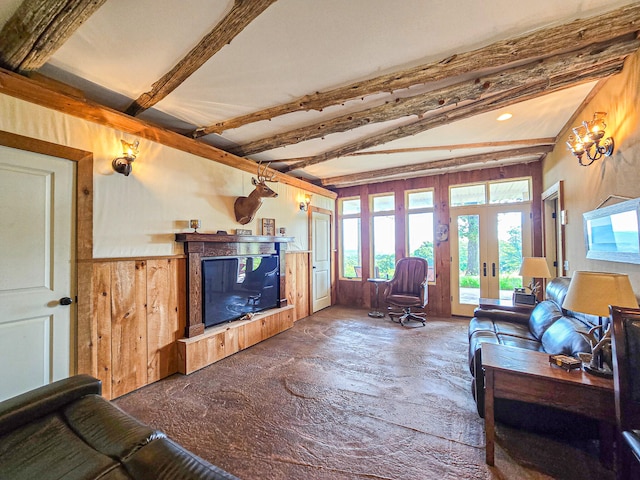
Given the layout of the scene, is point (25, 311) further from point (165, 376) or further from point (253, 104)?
point (253, 104)

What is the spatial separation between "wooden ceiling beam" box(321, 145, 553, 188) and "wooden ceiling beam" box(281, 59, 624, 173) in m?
1.47

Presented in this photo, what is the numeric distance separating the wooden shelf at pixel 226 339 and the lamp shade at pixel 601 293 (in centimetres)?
331

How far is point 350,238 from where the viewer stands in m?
6.53

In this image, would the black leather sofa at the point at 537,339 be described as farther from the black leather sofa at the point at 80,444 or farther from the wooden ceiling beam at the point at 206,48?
the wooden ceiling beam at the point at 206,48

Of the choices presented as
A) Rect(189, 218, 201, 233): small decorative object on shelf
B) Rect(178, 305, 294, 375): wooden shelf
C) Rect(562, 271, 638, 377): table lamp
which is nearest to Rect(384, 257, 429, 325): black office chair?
Rect(178, 305, 294, 375): wooden shelf

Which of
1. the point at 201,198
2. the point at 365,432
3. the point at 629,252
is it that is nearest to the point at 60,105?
the point at 201,198

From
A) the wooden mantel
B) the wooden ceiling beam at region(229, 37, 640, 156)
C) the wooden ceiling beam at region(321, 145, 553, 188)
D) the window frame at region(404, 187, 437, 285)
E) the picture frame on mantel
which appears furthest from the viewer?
the window frame at region(404, 187, 437, 285)

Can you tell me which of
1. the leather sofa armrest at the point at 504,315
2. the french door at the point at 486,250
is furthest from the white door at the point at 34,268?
the french door at the point at 486,250

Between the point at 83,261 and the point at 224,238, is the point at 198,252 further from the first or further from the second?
the point at 83,261

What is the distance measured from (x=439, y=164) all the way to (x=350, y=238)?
2.52m

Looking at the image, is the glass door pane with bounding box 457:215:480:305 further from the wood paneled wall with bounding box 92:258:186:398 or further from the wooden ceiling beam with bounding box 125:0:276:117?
the wooden ceiling beam with bounding box 125:0:276:117

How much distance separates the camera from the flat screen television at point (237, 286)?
3.42 m

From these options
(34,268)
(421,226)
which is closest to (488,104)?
(421,226)

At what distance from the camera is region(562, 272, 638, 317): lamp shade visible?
1529mm
